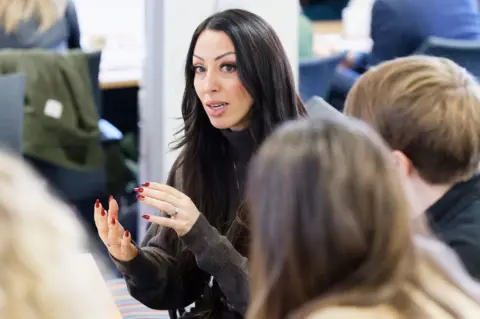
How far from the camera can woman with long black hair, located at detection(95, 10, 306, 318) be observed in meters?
1.38

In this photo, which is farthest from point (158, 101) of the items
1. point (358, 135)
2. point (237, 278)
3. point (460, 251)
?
point (358, 135)

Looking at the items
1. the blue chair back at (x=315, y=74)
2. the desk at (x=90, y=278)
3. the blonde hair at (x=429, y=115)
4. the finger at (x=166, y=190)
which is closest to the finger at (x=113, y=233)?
the finger at (x=166, y=190)

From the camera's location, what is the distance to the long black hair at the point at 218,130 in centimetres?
148

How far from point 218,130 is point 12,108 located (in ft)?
3.09

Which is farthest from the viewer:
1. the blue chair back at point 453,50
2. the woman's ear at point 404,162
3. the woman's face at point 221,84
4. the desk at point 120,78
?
the desk at point 120,78

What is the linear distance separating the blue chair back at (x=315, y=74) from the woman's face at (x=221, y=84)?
1.23 m

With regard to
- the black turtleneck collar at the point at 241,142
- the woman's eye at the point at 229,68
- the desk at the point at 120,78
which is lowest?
the desk at the point at 120,78

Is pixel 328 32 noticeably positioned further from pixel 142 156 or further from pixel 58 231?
pixel 58 231

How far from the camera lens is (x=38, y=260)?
68 centimetres

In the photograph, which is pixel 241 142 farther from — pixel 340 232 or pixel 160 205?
pixel 340 232

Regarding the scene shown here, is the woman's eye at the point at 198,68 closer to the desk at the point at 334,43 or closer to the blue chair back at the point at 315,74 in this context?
the blue chair back at the point at 315,74

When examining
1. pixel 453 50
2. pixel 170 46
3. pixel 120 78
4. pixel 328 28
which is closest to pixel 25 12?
pixel 120 78

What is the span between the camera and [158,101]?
229cm

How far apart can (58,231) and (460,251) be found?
0.76 meters
